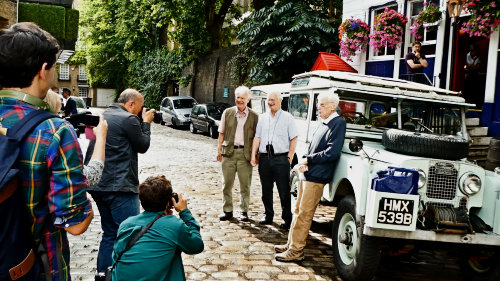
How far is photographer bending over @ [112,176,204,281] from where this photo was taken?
9.70ft

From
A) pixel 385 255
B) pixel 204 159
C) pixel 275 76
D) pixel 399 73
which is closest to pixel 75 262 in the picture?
pixel 385 255

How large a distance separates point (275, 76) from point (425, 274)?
47.5ft

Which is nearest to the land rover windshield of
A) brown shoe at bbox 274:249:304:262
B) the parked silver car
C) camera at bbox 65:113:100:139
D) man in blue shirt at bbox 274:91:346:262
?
man in blue shirt at bbox 274:91:346:262

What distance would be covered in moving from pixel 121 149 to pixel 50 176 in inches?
98.7

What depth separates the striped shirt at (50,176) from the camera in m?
1.87

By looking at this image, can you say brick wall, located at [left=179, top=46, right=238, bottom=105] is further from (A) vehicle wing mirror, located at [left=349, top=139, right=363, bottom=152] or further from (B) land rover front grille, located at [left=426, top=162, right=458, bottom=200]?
(B) land rover front grille, located at [left=426, top=162, right=458, bottom=200]

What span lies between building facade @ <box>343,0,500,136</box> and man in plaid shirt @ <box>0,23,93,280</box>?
11.1 metres

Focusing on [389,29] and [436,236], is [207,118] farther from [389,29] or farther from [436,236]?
[436,236]

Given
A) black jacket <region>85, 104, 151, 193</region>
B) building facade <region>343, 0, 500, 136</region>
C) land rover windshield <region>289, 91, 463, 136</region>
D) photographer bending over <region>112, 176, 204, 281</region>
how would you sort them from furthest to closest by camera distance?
building facade <region>343, 0, 500, 136</region> → land rover windshield <region>289, 91, 463, 136</region> → black jacket <region>85, 104, 151, 193</region> → photographer bending over <region>112, 176, 204, 281</region>

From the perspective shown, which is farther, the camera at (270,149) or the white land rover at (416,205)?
the camera at (270,149)

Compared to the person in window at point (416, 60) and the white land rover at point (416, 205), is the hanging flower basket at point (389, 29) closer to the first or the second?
the person in window at point (416, 60)

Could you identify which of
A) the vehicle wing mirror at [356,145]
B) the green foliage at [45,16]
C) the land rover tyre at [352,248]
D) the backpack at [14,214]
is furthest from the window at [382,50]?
the backpack at [14,214]

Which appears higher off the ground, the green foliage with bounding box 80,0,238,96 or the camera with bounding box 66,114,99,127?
the green foliage with bounding box 80,0,238,96

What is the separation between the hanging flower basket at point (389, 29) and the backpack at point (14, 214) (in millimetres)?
13578
